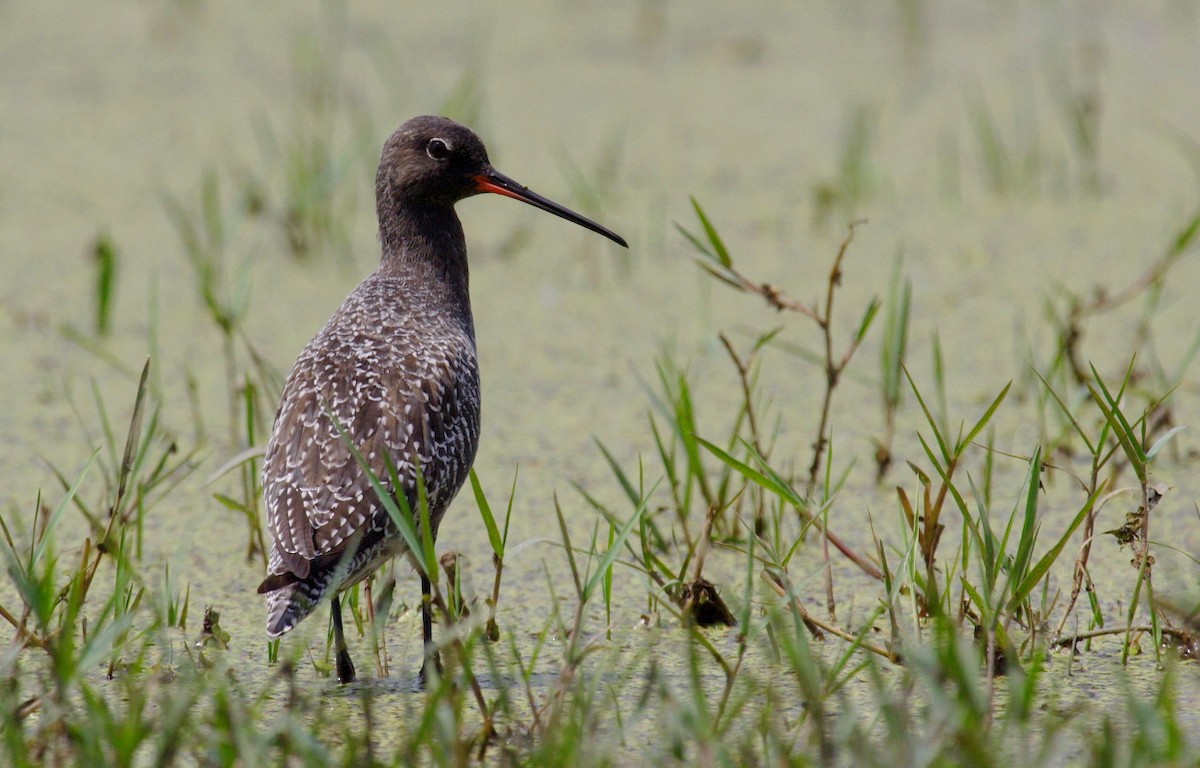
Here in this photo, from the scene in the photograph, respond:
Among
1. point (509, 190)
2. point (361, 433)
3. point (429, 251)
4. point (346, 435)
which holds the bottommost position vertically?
point (346, 435)

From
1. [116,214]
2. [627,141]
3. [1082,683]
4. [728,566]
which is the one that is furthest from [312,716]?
[627,141]

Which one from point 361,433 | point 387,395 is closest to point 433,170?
point 387,395

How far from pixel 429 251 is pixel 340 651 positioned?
1164 millimetres

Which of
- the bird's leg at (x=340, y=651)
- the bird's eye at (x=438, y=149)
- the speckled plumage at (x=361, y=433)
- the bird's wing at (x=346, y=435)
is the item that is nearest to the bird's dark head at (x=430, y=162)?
the bird's eye at (x=438, y=149)

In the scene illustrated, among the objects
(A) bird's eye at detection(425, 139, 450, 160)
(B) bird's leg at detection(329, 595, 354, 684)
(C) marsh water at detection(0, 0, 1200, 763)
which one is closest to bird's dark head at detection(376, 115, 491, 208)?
(A) bird's eye at detection(425, 139, 450, 160)

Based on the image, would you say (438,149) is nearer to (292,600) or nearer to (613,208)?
(292,600)

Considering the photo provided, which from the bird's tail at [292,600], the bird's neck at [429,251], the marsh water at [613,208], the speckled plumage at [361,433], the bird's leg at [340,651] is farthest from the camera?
the marsh water at [613,208]

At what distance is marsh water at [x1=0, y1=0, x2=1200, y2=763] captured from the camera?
4410 mm

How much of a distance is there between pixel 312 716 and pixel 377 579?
65cm

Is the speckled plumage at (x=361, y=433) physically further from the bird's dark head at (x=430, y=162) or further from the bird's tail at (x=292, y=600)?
the bird's dark head at (x=430, y=162)

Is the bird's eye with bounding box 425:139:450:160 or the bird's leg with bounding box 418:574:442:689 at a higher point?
the bird's eye with bounding box 425:139:450:160

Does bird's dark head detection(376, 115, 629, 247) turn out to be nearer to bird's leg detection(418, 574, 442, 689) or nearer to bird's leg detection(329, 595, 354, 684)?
bird's leg detection(418, 574, 442, 689)

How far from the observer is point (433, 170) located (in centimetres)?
399

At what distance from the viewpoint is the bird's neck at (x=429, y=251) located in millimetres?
3943
